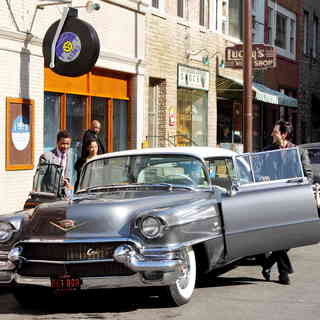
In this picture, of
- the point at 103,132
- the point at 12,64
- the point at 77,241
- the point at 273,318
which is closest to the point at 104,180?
the point at 77,241

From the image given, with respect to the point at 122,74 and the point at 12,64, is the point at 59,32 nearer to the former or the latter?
the point at 12,64

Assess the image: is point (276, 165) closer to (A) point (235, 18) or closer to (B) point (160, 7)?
(B) point (160, 7)

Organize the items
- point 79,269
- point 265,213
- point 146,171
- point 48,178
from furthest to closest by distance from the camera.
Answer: point 48,178, point 146,171, point 265,213, point 79,269

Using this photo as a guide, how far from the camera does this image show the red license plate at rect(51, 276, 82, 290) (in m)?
6.66

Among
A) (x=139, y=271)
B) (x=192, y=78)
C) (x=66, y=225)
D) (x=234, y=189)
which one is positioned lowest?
(x=139, y=271)

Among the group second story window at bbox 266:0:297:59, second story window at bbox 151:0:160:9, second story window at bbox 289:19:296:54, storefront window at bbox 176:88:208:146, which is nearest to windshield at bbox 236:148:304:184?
second story window at bbox 151:0:160:9

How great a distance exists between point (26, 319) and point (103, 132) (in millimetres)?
10303

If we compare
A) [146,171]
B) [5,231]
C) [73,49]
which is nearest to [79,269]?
[5,231]

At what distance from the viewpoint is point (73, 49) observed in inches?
546

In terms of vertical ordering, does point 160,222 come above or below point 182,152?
below

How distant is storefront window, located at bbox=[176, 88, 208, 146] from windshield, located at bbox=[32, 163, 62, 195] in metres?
10.2

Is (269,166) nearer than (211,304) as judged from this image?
No

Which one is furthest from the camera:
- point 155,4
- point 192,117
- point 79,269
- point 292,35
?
point 292,35

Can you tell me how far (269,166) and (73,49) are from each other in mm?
6056
